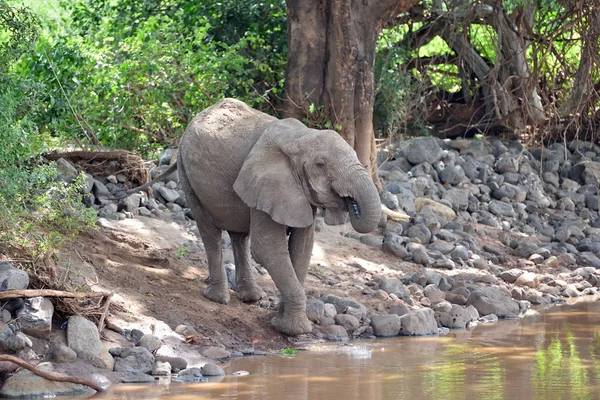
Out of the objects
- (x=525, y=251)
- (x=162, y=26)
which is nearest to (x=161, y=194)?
(x=162, y=26)

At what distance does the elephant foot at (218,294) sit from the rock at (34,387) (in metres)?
2.45

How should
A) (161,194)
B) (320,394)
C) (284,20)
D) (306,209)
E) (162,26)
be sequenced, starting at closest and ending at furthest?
(320,394) < (306,209) < (161,194) < (162,26) < (284,20)

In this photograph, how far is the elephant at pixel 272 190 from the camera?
8273 mm

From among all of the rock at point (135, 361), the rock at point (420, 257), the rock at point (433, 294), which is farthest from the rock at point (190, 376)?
the rock at point (420, 257)

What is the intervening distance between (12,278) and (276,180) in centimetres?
224

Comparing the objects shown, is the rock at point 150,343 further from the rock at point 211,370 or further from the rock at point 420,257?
the rock at point 420,257

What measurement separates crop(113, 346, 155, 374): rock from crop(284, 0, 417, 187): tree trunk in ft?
19.7

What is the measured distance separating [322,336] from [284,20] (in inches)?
327

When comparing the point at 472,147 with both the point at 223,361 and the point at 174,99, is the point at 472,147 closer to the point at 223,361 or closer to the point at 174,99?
the point at 174,99

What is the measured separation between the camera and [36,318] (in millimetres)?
7547

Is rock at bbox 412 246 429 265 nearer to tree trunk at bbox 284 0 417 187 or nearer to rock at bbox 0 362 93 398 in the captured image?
tree trunk at bbox 284 0 417 187

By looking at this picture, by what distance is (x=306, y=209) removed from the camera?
8445mm

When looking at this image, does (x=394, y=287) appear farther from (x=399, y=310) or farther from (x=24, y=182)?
(x=24, y=182)

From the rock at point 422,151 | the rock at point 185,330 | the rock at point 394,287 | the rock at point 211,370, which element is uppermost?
the rock at point 422,151
